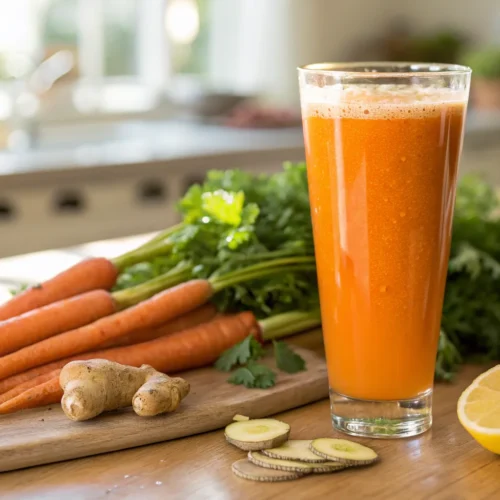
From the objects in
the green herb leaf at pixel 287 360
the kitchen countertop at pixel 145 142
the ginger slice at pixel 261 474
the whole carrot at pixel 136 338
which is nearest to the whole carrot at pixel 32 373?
the whole carrot at pixel 136 338

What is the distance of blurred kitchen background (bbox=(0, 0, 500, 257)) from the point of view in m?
3.30

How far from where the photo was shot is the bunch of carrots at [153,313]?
3.84 ft

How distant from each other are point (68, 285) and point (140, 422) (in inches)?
15.2

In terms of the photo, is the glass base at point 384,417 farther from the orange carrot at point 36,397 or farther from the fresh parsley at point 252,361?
the orange carrot at point 36,397

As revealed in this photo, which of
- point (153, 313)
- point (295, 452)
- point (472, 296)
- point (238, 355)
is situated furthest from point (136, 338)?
point (472, 296)

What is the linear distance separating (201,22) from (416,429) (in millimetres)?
4372

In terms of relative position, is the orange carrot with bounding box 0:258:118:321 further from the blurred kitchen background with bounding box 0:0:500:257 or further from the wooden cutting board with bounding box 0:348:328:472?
the blurred kitchen background with bounding box 0:0:500:257

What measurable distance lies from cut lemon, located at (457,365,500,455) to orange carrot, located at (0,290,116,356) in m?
0.54

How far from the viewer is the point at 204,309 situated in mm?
1328

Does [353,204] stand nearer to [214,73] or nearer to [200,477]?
[200,477]

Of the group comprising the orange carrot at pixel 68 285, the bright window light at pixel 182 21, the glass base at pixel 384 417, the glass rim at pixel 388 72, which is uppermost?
the bright window light at pixel 182 21

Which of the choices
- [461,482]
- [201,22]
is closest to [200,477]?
[461,482]

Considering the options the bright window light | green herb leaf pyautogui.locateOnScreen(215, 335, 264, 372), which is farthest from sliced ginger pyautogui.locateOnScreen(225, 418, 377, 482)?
the bright window light

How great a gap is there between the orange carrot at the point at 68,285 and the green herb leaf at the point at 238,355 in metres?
0.25
